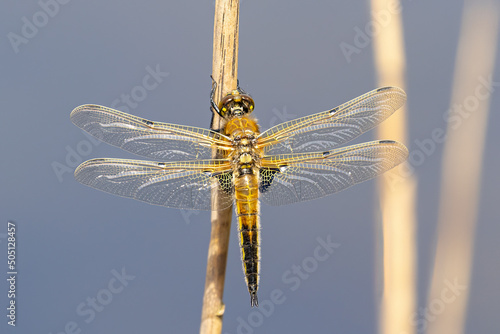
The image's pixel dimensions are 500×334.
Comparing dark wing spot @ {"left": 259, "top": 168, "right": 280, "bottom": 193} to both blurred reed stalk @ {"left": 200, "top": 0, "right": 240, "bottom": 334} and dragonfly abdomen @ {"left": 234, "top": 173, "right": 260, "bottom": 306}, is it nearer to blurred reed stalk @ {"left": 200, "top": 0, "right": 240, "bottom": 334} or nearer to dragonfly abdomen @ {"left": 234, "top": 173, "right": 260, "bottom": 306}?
dragonfly abdomen @ {"left": 234, "top": 173, "right": 260, "bottom": 306}

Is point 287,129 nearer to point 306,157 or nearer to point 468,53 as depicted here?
point 306,157

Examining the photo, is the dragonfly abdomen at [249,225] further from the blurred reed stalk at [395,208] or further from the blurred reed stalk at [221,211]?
the blurred reed stalk at [395,208]

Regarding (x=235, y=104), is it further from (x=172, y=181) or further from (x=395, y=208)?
(x=395, y=208)

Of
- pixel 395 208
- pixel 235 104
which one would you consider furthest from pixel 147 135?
pixel 395 208

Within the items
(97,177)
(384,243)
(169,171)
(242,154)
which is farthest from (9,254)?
(384,243)

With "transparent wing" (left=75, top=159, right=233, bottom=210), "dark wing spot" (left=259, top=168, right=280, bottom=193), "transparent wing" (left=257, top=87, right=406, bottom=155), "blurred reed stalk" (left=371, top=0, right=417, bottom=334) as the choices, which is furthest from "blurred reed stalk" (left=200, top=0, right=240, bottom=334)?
"blurred reed stalk" (left=371, top=0, right=417, bottom=334)

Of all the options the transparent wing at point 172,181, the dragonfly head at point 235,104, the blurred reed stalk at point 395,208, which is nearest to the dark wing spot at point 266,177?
the transparent wing at point 172,181
